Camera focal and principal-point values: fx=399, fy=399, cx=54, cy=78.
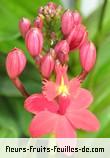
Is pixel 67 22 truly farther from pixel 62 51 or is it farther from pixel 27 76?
pixel 27 76

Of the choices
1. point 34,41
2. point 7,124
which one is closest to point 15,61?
point 34,41

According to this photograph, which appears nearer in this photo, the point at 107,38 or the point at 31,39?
the point at 31,39

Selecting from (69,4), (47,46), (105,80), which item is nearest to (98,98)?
(105,80)

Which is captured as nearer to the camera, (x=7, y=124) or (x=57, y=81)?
(x=57, y=81)

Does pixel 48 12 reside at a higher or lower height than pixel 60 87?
higher

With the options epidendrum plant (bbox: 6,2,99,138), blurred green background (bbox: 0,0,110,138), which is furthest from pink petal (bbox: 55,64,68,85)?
blurred green background (bbox: 0,0,110,138)

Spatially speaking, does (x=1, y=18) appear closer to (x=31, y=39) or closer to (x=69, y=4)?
(x=31, y=39)
